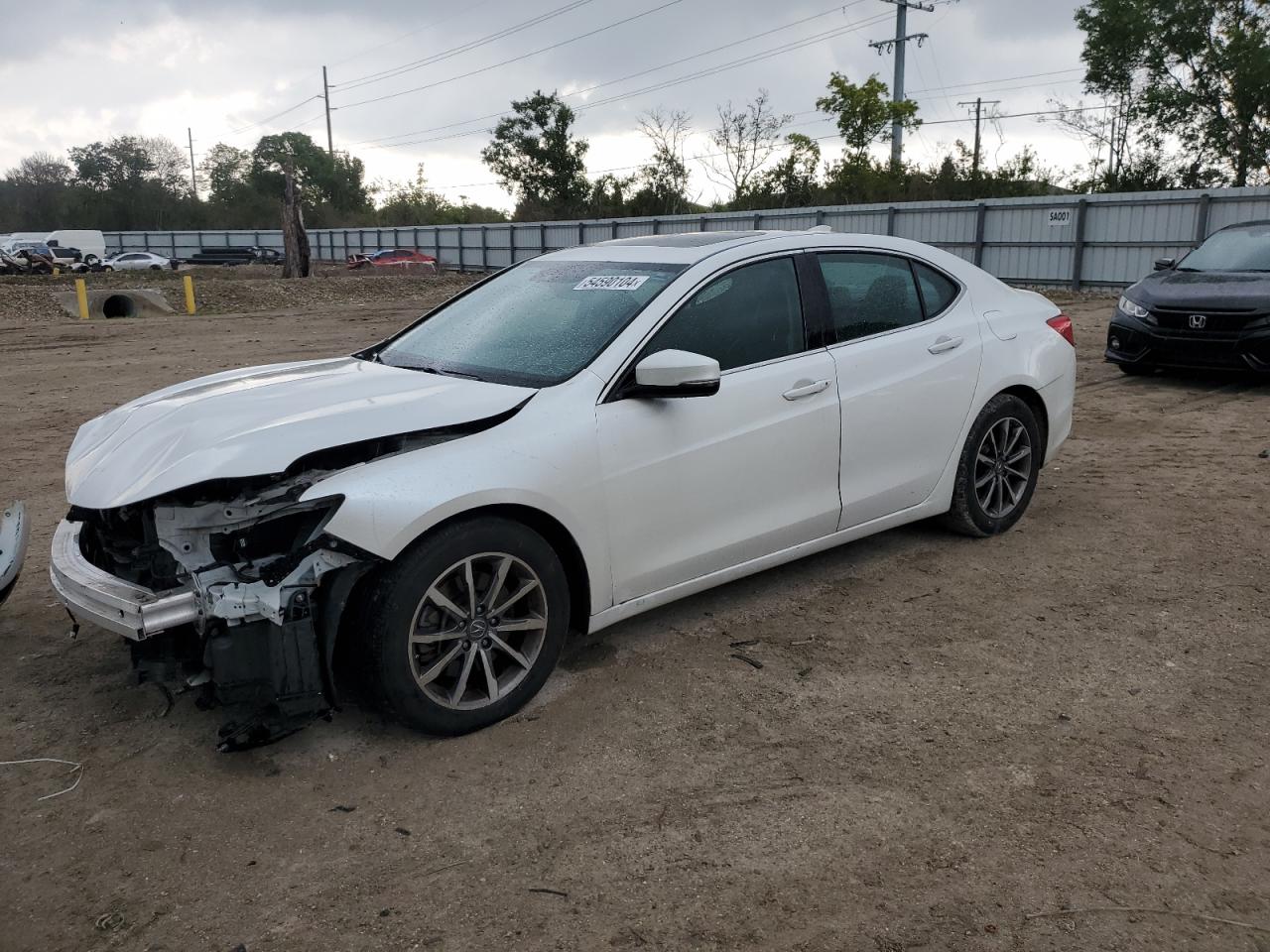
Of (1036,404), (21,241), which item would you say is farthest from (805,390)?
(21,241)

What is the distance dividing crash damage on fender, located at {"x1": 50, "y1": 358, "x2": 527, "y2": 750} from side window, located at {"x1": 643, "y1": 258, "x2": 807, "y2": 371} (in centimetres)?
81

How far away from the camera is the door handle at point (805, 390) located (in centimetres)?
430

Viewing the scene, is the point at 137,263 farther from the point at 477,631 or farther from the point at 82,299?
the point at 477,631

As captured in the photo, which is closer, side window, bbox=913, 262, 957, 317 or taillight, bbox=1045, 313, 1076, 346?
side window, bbox=913, 262, 957, 317

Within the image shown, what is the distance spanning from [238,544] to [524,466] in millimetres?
947

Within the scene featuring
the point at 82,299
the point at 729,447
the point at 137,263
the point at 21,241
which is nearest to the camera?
the point at 729,447

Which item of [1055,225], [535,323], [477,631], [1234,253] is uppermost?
[1055,225]

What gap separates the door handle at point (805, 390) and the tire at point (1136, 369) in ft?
24.4

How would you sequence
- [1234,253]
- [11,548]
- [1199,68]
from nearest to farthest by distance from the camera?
[11,548], [1234,253], [1199,68]

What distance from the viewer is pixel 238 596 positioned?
3.09 m

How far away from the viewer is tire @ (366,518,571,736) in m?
3.26

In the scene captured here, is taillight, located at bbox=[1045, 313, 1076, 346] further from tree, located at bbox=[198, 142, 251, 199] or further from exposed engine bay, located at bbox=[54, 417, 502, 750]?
tree, located at bbox=[198, 142, 251, 199]

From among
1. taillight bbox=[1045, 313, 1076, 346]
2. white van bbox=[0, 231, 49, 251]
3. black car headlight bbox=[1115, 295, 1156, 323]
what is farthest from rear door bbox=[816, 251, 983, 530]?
white van bbox=[0, 231, 49, 251]

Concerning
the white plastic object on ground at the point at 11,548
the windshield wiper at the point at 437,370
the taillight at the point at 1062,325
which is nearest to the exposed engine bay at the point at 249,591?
the windshield wiper at the point at 437,370
